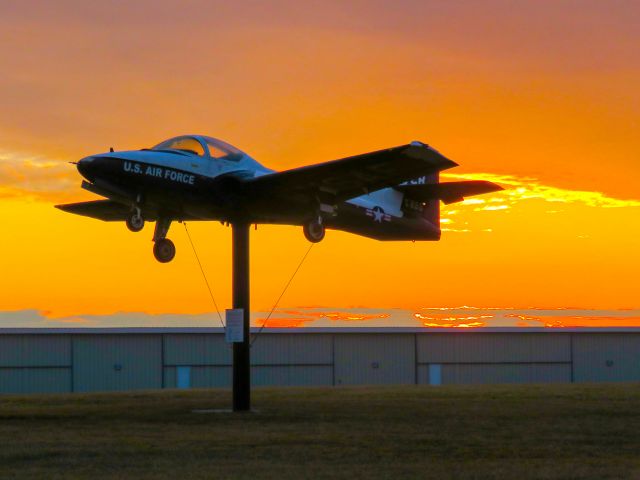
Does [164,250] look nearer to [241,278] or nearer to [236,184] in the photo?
[241,278]

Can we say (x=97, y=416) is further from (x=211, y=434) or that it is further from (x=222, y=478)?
(x=222, y=478)

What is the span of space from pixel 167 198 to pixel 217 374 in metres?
40.1

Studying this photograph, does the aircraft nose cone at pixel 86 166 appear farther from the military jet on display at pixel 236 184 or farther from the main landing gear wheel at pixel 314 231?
the main landing gear wheel at pixel 314 231

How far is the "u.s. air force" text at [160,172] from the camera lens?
27.1m

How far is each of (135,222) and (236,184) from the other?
291 cm

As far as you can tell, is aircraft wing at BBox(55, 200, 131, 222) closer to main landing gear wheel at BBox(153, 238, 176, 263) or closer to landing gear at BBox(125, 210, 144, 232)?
main landing gear wheel at BBox(153, 238, 176, 263)

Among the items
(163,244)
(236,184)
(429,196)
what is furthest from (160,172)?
(429,196)

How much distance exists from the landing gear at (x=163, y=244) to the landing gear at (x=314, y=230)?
12.4ft

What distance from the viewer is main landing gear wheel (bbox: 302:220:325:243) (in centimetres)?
3003

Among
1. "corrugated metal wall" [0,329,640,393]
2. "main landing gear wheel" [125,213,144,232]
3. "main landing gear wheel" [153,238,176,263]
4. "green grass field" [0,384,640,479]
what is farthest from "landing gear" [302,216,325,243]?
"corrugated metal wall" [0,329,640,393]

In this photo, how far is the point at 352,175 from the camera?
92.8 ft

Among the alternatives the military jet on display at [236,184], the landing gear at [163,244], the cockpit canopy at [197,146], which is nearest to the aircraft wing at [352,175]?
the military jet on display at [236,184]

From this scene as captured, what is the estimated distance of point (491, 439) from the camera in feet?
69.4

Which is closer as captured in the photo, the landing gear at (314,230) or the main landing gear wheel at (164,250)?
the main landing gear wheel at (164,250)
